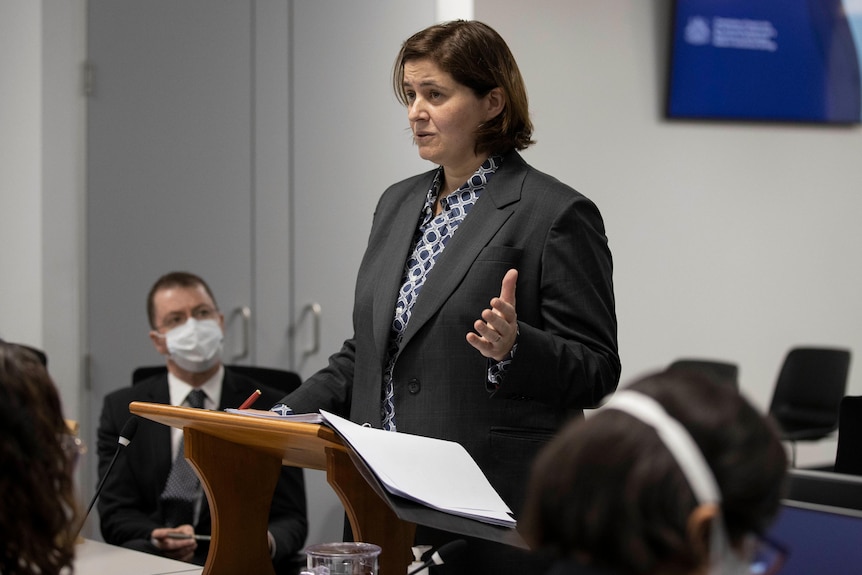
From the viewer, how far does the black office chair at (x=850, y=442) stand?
6.47 feet

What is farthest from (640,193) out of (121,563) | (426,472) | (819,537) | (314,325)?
(819,537)

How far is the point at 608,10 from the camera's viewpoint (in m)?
4.78

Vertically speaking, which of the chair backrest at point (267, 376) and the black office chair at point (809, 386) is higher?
the chair backrest at point (267, 376)

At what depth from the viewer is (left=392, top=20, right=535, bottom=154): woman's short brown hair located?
2.11 meters

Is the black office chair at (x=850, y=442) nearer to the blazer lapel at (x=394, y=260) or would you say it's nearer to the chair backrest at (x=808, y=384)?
the blazer lapel at (x=394, y=260)

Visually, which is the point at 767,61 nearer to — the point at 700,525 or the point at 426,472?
the point at 426,472

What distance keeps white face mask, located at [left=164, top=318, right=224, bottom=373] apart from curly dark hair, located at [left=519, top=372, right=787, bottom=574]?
261 cm

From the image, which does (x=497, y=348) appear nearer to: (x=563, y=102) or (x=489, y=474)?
(x=489, y=474)

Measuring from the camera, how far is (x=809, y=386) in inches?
204

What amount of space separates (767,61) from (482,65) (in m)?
3.51

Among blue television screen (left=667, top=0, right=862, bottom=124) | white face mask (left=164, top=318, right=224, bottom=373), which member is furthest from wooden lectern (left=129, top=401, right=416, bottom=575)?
blue television screen (left=667, top=0, right=862, bottom=124)

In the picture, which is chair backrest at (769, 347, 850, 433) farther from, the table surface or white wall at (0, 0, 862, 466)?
the table surface

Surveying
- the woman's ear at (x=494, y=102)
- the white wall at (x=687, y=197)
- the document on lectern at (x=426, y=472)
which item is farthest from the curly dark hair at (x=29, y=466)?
the white wall at (x=687, y=197)

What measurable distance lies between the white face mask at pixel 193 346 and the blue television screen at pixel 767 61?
2.55 metres
